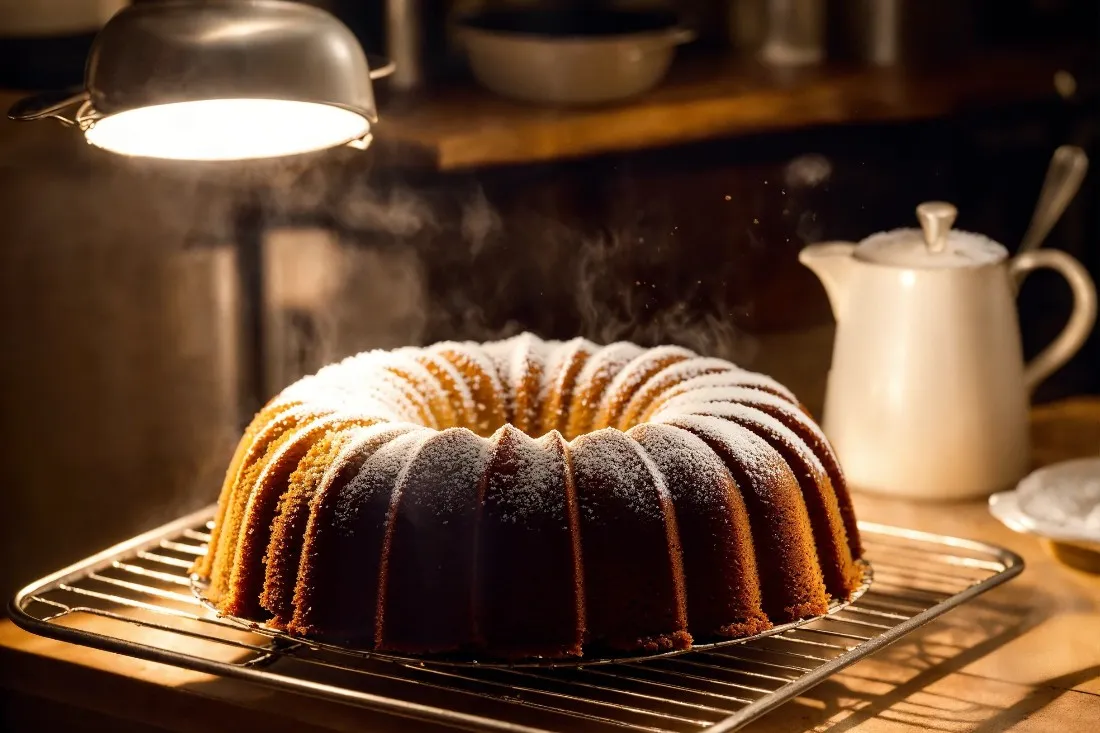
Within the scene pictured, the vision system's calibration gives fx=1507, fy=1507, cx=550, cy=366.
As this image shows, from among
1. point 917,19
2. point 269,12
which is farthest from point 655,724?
point 917,19

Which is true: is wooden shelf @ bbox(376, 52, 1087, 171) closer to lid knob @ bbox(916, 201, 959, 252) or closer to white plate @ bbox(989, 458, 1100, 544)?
lid knob @ bbox(916, 201, 959, 252)

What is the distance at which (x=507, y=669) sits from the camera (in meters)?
1.08

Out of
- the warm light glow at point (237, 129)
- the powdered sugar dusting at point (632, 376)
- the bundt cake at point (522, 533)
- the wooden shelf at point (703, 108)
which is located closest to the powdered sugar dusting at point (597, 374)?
the powdered sugar dusting at point (632, 376)

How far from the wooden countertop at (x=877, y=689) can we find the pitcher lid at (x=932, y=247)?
0.36 m

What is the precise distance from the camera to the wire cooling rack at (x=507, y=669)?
1.03 metres

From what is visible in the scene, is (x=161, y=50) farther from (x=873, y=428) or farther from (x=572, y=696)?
(x=873, y=428)

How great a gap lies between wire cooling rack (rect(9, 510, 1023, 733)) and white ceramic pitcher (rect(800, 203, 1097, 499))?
209mm

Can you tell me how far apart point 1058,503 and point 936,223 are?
30cm

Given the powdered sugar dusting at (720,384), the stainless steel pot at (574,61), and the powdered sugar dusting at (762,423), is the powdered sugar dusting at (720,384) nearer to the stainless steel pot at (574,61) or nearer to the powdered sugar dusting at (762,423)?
the powdered sugar dusting at (762,423)

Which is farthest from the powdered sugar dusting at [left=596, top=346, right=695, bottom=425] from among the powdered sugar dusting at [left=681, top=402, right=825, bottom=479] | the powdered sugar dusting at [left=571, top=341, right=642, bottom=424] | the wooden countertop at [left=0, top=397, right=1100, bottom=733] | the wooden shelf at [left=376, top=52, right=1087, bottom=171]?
the wooden shelf at [left=376, top=52, right=1087, bottom=171]

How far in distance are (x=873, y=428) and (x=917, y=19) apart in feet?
6.09

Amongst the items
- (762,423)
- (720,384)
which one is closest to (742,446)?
(762,423)

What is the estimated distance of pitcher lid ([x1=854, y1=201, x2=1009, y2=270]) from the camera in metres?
1.53

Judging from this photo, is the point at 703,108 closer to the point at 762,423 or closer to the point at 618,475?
the point at 762,423
